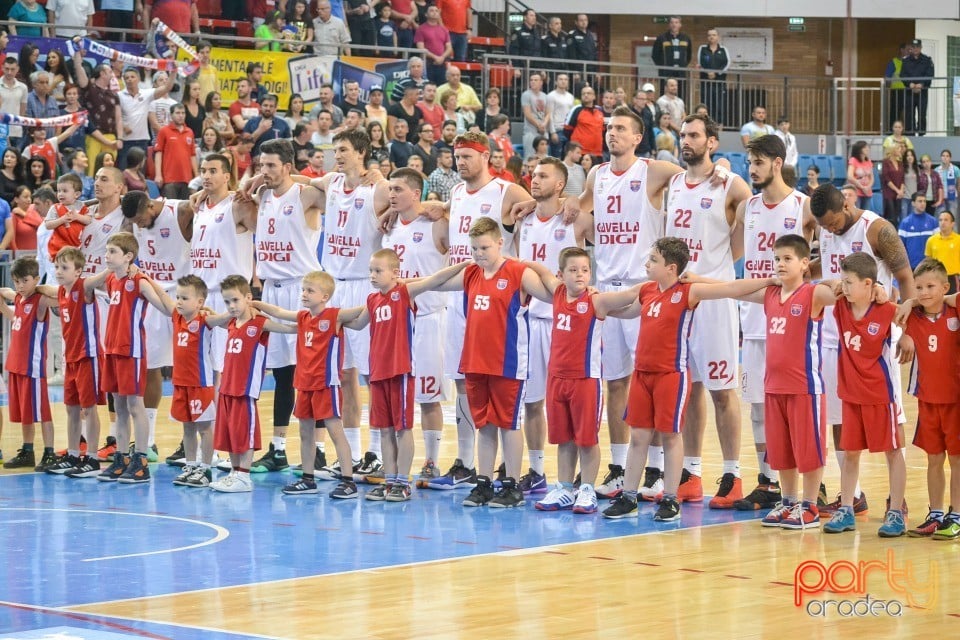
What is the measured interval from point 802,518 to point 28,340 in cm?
676

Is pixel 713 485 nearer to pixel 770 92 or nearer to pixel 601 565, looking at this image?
pixel 601 565

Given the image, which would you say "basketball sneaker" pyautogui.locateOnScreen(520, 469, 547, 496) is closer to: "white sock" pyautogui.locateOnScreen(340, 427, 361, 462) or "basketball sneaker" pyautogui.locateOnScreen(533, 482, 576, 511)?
"basketball sneaker" pyautogui.locateOnScreen(533, 482, 576, 511)

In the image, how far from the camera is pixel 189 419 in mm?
11836

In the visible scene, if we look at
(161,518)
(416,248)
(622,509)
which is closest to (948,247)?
(416,248)

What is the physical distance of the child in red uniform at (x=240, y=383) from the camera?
11.5 m

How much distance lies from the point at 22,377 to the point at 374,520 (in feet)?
13.4

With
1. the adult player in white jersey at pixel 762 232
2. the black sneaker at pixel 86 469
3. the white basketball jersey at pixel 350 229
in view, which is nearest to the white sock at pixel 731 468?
the adult player in white jersey at pixel 762 232

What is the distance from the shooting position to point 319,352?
11344 millimetres

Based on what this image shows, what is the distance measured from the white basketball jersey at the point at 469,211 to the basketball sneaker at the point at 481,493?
180 cm

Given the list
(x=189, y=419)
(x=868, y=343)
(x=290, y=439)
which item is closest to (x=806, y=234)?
(x=868, y=343)

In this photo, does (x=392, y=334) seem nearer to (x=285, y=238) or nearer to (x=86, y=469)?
(x=285, y=238)

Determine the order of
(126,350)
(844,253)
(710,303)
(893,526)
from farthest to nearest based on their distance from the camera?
1. (126,350)
2. (710,303)
3. (844,253)
4. (893,526)

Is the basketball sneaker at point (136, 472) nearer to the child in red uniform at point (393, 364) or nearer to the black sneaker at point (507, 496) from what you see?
the child in red uniform at point (393, 364)

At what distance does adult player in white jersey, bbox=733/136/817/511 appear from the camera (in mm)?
10500
